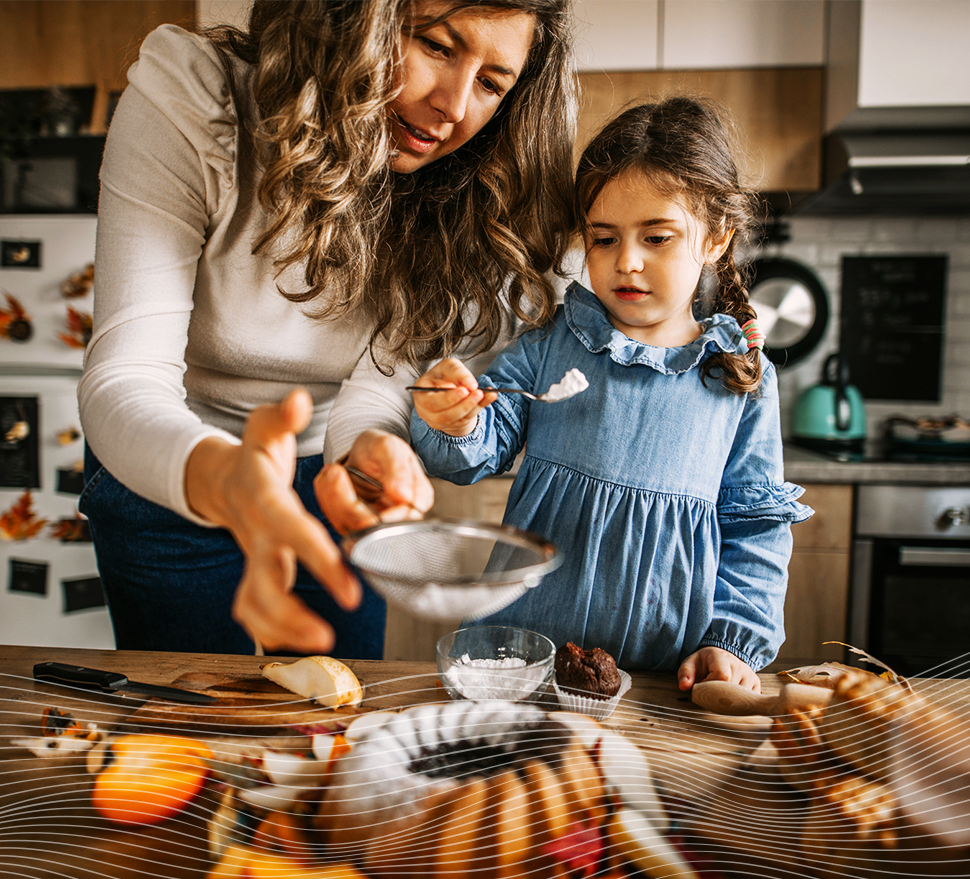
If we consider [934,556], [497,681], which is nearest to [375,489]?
[497,681]

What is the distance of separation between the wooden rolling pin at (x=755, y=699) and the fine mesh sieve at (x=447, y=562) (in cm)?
27

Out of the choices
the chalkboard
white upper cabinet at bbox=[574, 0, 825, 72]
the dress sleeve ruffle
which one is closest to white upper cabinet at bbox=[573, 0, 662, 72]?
→ white upper cabinet at bbox=[574, 0, 825, 72]

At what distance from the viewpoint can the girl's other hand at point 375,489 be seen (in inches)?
15.8

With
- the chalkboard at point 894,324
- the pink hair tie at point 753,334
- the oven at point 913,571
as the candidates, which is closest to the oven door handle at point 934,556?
the oven at point 913,571

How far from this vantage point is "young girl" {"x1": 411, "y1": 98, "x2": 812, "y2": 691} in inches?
30.4

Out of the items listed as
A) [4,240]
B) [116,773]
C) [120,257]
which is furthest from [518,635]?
[4,240]

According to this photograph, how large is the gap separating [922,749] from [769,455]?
0.41 metres

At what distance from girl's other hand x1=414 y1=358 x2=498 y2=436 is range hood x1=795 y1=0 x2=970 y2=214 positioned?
1.60m

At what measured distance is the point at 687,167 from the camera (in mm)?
781

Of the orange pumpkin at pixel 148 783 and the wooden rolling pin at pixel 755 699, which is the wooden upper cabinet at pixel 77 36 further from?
the wooden rolling pin at pixel 755 699

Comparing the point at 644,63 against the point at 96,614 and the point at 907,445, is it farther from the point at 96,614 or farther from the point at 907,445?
the point at 96,614

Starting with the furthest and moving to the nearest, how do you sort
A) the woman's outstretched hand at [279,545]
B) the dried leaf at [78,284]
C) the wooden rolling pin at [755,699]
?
1. the dried leaf at [78,284]
2. the wooden rolling pin at [755,699]
3. the woman's outstretched hand at [279,545]

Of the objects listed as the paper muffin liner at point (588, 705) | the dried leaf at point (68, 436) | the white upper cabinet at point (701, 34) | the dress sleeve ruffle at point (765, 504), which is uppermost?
the white upper cabinet at point (701, 34)

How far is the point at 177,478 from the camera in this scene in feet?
1.25
